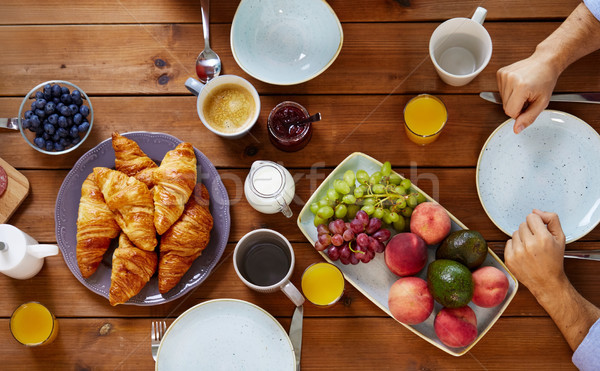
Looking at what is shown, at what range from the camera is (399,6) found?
138cm

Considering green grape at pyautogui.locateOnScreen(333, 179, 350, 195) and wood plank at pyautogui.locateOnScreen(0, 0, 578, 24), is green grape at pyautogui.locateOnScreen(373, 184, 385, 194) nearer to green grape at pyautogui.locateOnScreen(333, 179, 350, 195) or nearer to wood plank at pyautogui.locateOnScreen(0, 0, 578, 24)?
green grape at pyautogui.locateOnScreen(333, 179, 350, 195)

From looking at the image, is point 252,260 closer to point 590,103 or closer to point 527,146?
point 527,146

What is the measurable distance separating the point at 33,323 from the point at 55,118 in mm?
555

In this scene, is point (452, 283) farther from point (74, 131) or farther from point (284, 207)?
point (74, 131)

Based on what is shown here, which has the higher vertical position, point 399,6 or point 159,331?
point 399,6

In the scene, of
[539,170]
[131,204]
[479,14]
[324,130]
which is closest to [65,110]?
[131,204]

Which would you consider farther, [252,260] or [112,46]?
[112,46]

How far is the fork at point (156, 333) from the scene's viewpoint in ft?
4.14

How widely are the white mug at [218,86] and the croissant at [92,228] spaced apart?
0.34m

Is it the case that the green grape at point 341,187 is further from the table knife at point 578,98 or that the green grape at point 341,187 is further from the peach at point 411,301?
the table knife at point 578,98

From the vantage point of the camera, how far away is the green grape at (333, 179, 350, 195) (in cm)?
121

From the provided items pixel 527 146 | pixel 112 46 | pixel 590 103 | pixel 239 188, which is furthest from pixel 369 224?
pixel 112 46

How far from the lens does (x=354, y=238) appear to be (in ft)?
3.93

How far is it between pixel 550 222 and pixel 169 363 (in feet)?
3.38
